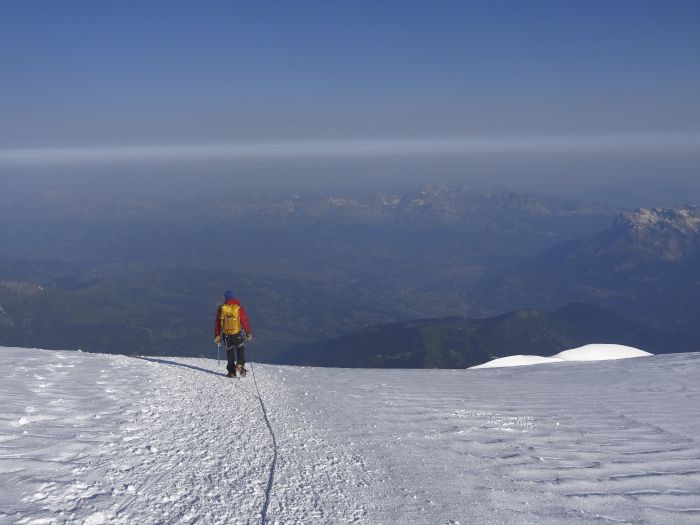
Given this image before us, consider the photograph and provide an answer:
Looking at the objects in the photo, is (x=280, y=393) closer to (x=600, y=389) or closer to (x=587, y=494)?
(x=587, y=494)

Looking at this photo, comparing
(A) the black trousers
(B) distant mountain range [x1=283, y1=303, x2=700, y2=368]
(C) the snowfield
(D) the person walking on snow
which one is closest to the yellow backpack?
(D) the person walking on snow

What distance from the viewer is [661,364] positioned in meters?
18.2

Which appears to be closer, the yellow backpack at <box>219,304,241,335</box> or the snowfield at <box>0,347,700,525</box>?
the snowfield at <box>0,347,700,525</box>

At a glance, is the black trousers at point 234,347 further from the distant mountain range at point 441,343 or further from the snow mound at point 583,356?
the distant mountain range at point 441,343

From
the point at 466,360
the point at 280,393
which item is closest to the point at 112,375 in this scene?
the point at 280,393

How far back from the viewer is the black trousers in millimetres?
14418

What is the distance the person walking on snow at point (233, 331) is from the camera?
1448 cm

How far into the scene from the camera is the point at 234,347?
14555 mm

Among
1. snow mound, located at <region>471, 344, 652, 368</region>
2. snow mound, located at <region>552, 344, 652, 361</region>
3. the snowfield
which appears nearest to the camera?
the snowfield

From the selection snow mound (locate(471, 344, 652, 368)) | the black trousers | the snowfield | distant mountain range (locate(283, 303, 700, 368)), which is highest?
the black trousers

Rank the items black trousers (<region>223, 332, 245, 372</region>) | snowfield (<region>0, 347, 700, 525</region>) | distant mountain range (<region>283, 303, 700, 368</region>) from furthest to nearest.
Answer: distant mountain range (<region>283, 303, 700, 368</region>) → black trousers (<region>223, 332, 245, 372</region>) → snowfield (<region>0, 347, 700, 525</region>)

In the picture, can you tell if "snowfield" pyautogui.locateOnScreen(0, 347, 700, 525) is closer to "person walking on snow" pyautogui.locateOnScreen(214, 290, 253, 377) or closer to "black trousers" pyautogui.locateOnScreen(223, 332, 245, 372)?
"black trousers" pyautogui.locateOnScreen(223, 332, 245, 372)

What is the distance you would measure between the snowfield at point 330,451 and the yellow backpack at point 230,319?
1.33m

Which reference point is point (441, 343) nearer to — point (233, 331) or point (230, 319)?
point (230, 319)
